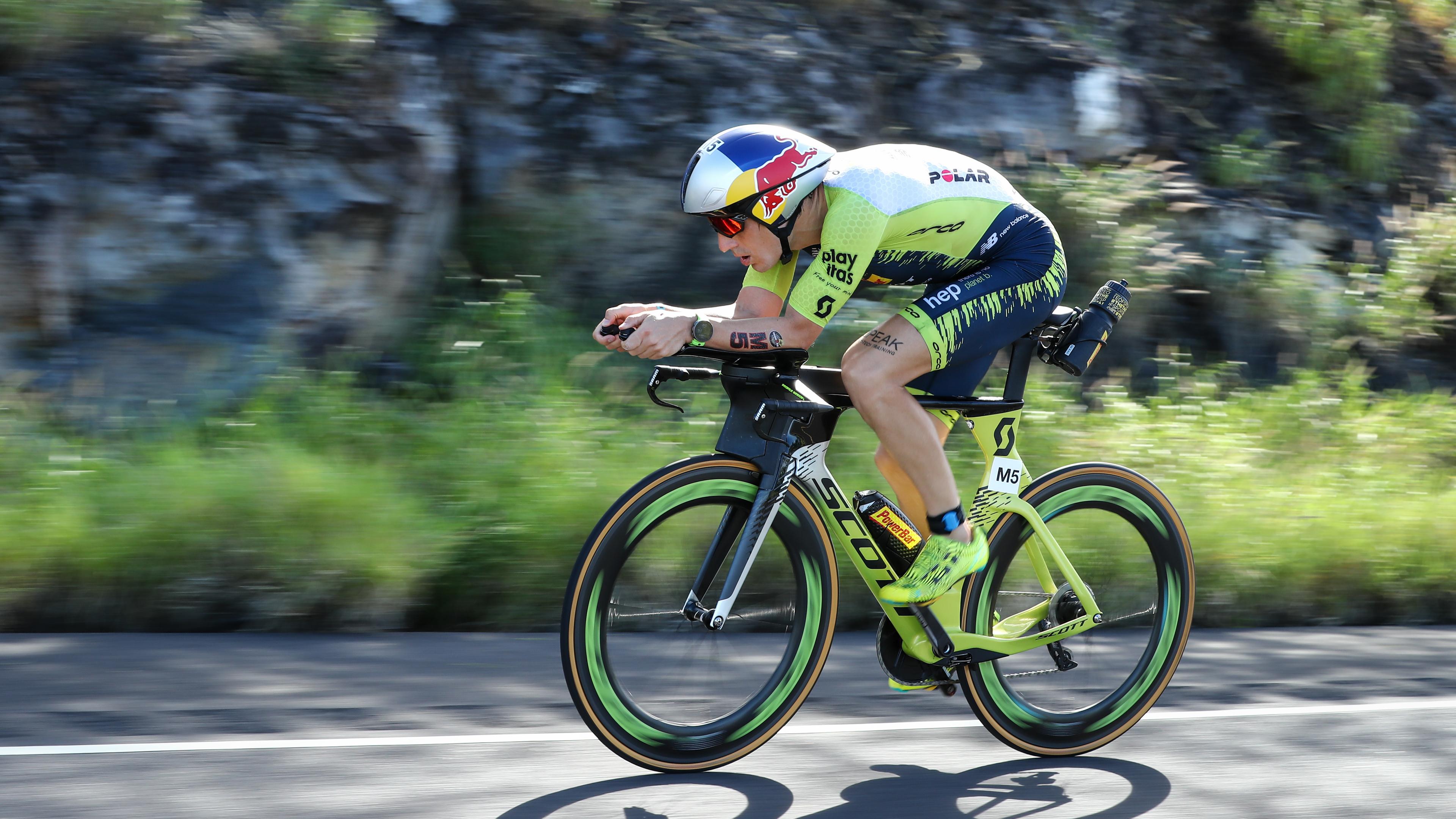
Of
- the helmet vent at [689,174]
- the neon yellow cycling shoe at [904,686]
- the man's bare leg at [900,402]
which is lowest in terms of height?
the neon yellow cycling shoe at [904,686]

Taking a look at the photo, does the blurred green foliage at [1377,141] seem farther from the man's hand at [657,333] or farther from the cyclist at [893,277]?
the man's hand at [657,333]

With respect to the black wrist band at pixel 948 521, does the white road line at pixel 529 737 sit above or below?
below

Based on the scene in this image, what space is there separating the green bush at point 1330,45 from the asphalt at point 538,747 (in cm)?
838

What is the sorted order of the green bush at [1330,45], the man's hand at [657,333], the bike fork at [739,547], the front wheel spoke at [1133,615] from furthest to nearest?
the green bush at [1330,45] → the front wheel spoke at [1133,615] → the bike fork at [739,547] → the man's hand at [657,333]

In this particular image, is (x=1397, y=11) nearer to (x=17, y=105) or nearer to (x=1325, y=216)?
(x=1325, y=216)

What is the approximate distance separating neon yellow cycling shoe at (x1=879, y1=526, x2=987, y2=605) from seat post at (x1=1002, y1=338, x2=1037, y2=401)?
497 millimetres

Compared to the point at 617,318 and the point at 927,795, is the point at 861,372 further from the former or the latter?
the point at 927,795

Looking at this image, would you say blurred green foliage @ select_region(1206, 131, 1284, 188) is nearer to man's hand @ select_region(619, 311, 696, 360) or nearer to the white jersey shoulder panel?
the white jersey shoulder panel

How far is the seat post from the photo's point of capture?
13.0ft

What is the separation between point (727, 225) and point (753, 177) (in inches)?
7.1

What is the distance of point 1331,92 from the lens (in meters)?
11.8

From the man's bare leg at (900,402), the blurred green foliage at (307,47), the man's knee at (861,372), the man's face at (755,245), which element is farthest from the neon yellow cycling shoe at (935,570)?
the blurred green foliage at (307,47)

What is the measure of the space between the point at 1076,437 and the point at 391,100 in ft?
16.5

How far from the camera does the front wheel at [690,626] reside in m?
3.44
